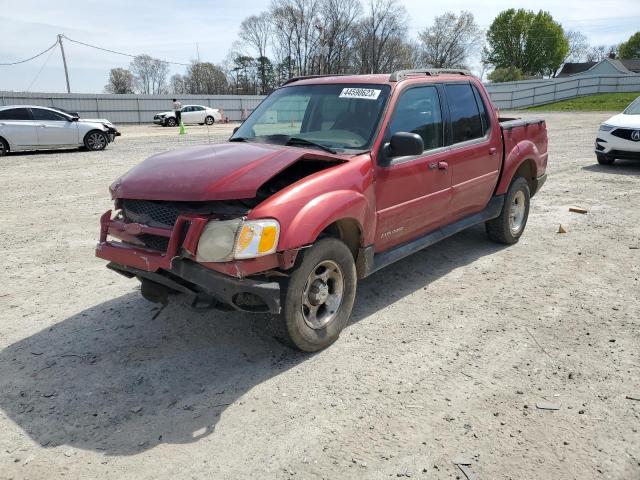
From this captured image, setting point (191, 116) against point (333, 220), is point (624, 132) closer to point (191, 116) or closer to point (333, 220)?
point (333, 220)

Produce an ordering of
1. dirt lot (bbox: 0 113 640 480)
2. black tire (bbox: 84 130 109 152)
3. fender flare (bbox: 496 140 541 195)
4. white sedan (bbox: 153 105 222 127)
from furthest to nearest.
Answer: white sedan (bbox: 153 105 222 127) → black tire (bbox: 84 130 109 152) → fender flare (bbox: 496 140 541 195) → dirt lot (bbox: 0 113 640 480)

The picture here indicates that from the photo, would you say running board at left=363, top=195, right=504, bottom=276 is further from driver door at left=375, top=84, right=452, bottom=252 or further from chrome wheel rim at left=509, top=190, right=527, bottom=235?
chrome wheel rim at left=509, top=190, right=527, bottom=235

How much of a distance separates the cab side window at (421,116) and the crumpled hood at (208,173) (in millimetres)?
913

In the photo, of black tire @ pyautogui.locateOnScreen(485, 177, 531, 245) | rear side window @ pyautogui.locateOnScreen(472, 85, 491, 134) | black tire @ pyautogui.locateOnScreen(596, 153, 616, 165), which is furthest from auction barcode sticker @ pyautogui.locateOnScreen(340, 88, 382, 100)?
black tire @ pyautogui.locateOnScreen(596, 153, 616, 165)

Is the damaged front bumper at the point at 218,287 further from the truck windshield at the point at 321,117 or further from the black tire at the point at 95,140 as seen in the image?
the black tire at the point at 95,140

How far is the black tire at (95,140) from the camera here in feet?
55.8

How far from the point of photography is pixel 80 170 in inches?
489

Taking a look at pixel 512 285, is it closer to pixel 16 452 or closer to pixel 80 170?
pixel 16 452

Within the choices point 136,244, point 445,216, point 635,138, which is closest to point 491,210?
point 445,216

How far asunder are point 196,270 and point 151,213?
0.64m

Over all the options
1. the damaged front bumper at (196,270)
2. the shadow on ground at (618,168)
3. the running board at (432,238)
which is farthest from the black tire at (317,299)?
the shadow on ground at (618,168)

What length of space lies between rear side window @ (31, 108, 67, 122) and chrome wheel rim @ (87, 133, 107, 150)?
95 centimetres

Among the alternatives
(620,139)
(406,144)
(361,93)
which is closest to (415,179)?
(406,144)

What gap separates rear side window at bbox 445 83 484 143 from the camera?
202 inches
